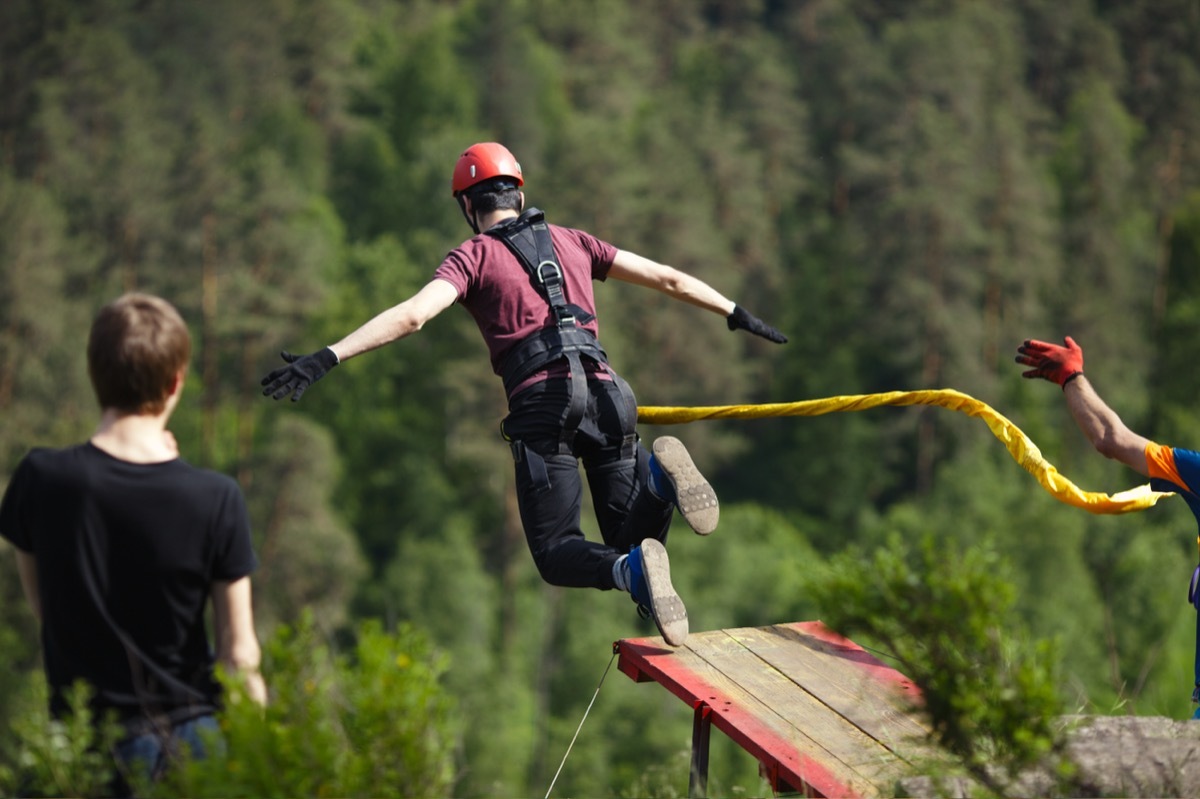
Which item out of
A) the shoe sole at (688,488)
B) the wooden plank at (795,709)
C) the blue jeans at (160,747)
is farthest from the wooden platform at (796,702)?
the blue jeans at (160,747)

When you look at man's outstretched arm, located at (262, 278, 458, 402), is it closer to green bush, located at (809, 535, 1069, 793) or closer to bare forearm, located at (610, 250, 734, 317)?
bare forearm, located at (610, 250, 734, 317)

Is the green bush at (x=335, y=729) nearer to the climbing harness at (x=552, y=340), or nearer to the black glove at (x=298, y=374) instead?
the black glove at (x=298, y=374)

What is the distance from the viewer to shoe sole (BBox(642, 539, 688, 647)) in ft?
17.2

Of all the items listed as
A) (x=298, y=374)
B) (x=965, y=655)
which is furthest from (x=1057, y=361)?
(x=298, y=374)

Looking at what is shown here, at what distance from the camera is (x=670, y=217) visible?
4809 centimetres

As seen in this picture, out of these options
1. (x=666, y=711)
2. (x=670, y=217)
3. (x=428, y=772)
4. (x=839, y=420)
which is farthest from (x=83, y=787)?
(x=839, y=420)

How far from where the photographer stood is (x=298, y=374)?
5148 mm

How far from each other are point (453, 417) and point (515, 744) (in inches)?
471

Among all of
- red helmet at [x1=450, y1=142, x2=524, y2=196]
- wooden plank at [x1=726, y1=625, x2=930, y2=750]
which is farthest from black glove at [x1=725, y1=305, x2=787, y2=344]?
wooden plank at [x1=726, y1=625, x2=930, y2=750]

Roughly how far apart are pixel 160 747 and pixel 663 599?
222cm

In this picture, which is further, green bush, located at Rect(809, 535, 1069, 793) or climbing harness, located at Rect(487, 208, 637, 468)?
climbing harness, located at Rect(487, 208, 637, 468)

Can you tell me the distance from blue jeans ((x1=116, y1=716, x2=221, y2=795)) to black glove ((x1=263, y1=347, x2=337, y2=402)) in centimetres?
168

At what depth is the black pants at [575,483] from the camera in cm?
563

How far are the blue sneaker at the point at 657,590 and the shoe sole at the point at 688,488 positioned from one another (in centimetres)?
18
